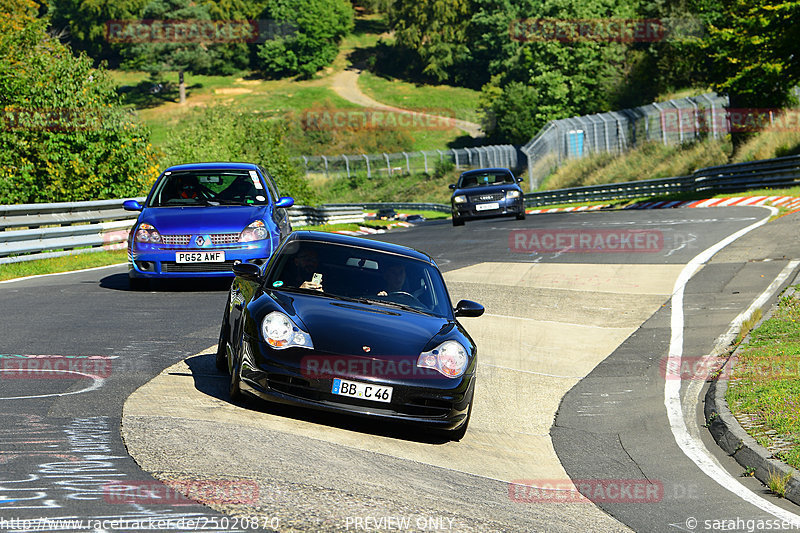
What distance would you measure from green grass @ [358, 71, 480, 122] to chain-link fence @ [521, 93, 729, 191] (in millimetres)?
60533

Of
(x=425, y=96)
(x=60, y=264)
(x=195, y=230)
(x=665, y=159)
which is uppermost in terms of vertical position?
(x=195, y=230)

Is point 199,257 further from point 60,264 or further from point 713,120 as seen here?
point 713,120

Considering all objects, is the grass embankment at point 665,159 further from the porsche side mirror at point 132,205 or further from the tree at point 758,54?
the porsche side mirror at point 132,205

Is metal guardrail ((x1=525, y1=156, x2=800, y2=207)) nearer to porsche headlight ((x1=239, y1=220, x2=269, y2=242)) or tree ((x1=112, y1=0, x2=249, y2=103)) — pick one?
porsche headlight ((x1=239, y1=220, x2=269, y2=242))

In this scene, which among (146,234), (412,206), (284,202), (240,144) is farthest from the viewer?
(412,206)

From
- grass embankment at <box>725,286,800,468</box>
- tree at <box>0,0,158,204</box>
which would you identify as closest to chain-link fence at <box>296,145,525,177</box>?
tree at <box>0,0,158,204</box>

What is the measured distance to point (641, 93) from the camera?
240ft

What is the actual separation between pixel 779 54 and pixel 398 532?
3322 centimetres

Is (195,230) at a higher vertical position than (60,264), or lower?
higher

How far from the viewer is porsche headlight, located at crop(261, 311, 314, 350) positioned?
7.44m

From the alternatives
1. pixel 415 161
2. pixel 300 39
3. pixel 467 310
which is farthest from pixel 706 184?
pixel 300 39

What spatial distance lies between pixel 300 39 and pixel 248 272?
13276cm

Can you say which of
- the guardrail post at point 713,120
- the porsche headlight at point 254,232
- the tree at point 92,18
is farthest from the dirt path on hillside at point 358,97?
the porsche headlight at point 254,232

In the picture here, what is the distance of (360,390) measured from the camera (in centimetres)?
731
